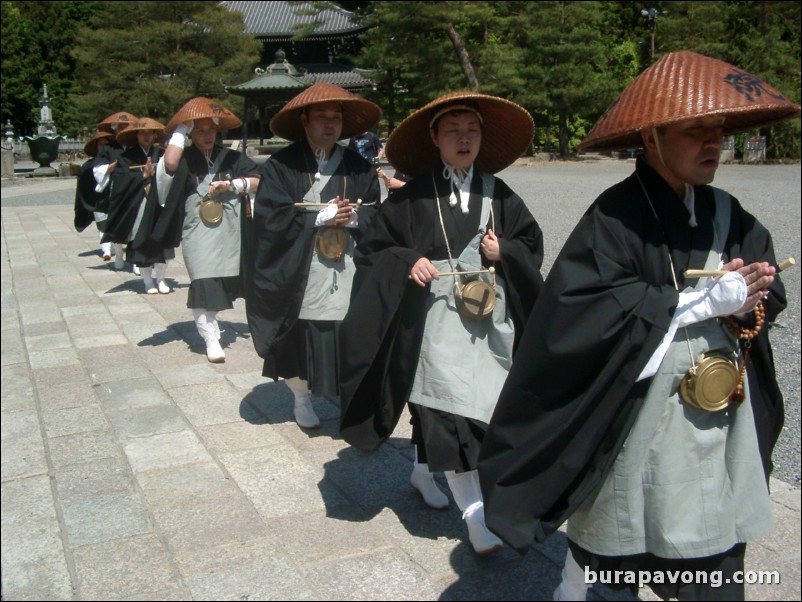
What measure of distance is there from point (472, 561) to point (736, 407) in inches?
48.2

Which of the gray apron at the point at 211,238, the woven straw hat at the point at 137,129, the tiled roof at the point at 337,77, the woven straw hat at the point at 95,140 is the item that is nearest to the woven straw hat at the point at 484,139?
the gray apron at the point at 211,238

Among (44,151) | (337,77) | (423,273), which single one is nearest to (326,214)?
(423,273)

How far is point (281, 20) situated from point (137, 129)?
28537mm

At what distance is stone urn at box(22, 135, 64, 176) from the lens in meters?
26.7

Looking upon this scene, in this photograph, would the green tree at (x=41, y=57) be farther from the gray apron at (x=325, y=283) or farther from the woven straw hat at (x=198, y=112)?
the gray apron at (x=325, y=283)

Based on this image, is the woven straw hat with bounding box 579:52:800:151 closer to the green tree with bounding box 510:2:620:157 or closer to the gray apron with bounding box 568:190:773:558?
the gray apron with bounding box 568:190:773:558

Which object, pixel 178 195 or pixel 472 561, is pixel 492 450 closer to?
pixel 472 561

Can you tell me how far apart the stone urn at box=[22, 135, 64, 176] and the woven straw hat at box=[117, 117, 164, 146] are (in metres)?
19.2

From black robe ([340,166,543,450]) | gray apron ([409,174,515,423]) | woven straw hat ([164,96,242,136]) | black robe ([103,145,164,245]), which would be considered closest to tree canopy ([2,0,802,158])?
black robe ([103,145,164,245])

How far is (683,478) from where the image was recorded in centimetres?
220

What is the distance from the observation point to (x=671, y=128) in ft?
7.38

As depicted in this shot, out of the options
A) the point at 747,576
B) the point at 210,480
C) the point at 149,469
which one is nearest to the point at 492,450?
the point at 747,576

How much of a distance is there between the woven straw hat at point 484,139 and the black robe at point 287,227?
86cm

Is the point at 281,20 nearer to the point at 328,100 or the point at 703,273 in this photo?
the point at 328,100
